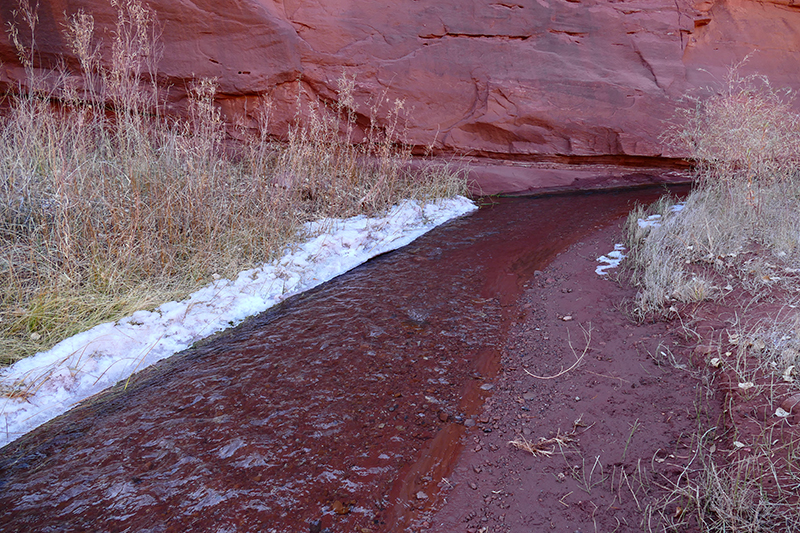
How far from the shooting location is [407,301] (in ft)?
11.9

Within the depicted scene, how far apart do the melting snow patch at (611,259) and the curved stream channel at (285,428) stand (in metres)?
0.80

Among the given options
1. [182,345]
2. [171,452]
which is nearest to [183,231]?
[182,345]

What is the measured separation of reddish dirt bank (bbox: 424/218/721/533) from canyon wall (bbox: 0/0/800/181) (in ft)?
15.9

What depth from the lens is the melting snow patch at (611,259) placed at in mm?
3966

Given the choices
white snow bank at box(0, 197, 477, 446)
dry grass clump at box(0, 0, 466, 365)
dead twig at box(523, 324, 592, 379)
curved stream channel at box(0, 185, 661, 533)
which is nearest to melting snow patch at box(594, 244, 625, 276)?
curved stream channel at box(0, 185, 661, 533)

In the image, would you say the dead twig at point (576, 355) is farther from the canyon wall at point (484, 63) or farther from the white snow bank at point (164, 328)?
the canyon wall at point (484, 63)

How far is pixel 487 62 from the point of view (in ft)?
23.7

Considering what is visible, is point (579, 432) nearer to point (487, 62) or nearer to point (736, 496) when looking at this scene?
point (736, 496)

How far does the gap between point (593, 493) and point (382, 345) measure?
1.50 m

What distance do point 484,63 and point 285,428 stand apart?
6.48 meters

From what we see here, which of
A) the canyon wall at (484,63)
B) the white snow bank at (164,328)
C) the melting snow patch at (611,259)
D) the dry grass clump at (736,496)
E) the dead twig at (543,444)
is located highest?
the canyon wall at (484,63)

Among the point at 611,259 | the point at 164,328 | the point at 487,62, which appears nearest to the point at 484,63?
the point at 487,62

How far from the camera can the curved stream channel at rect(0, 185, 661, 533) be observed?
181 cm

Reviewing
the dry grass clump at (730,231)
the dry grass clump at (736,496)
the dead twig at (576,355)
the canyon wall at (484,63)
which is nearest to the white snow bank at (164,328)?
the dead twig at (576,355)
